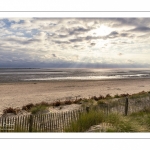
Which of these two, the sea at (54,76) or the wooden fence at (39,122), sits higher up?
the sea at (54,76)

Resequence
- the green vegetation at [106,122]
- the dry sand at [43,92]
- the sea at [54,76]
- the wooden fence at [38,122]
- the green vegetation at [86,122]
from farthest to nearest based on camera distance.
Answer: the sea at [54,76]
the dry sand at [43,92]
the wooden fence at [38,122]
the green vegetation at [86,122]
the green vegetation at [106,122]

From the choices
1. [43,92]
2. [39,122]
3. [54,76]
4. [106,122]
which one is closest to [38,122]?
[39,122]

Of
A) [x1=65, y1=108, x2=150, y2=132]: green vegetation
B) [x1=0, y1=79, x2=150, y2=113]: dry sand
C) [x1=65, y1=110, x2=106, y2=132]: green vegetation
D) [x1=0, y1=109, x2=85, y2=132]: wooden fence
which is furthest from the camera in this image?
[x1=0, y1=79, x2=150, y2=113]: dry sand

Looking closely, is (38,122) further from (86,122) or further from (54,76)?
(54,76)

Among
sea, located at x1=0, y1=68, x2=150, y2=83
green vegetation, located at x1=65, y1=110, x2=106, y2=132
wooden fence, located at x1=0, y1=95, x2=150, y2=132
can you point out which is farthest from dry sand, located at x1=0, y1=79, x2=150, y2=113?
green vegetation, located at x1=65, y1=110, x2=106, y2=132

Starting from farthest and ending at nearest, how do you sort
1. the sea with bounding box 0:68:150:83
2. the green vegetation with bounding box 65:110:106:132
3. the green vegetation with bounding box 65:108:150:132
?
the sea with bounding box 0:68:150:83
the green vegetation with bounding box 65:110:106:132
the green vegetation with bounding box 65:108:150:132

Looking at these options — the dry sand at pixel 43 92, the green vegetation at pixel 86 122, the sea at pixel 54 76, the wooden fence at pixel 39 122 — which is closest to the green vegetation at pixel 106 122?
the green vegetation at pixel 86 122

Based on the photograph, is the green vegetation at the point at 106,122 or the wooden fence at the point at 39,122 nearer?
the green vegetation at the point at 106,122

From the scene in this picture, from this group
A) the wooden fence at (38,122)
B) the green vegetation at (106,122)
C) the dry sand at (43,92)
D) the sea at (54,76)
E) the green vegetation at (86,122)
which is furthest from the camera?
the sea at (54,76)

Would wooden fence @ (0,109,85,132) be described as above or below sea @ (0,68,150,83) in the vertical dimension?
below

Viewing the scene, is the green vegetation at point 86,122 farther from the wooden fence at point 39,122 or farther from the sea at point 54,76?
the sea at point 54,76

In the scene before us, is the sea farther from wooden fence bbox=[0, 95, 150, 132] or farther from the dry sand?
wooden fence bbox=[0, 95, 150, 132]
